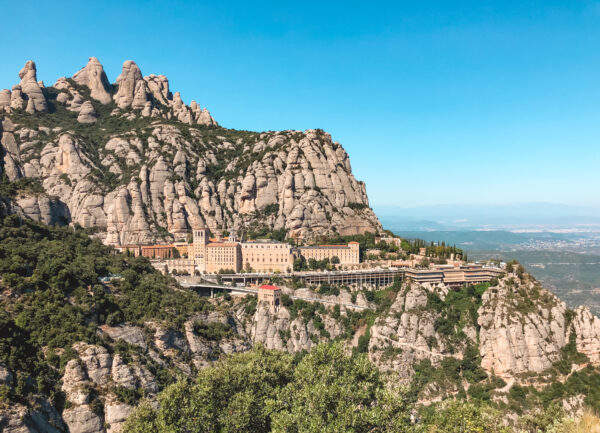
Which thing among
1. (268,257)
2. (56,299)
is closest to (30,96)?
(268,257)

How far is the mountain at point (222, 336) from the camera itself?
1826 inches

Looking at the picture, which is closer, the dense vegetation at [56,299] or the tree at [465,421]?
the tree at [465,421]

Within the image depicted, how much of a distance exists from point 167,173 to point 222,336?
75.7 meters

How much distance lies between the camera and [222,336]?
238 ft

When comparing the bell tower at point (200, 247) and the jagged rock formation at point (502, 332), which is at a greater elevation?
the bell tower at point (200, 247)

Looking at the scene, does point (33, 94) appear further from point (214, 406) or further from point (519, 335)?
point (519, 335)

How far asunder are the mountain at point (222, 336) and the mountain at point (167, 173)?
113 ft

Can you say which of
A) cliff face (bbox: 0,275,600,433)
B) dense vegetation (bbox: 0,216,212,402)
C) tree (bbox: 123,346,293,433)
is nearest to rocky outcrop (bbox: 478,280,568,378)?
cliff face (bbox: 0,275,600,433)

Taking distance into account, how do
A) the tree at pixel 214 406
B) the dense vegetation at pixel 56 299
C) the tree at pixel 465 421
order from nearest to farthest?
1. the tree at pixel 465 421
2. the tree at pixel 214 406
3. the dense vegetation at pixel 56 299

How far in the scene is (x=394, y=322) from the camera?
80.9 m

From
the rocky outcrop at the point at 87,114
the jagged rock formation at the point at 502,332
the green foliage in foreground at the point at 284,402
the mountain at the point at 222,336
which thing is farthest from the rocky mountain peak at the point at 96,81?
the green foliage in foreground at the point at 284,402

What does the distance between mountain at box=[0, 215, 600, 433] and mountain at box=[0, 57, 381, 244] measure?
3456cm

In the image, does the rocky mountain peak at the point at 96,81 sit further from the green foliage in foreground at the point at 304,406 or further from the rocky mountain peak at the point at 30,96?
the green foliage in foreground at the point at 304,406

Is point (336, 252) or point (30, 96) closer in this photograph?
point (336, 252)
